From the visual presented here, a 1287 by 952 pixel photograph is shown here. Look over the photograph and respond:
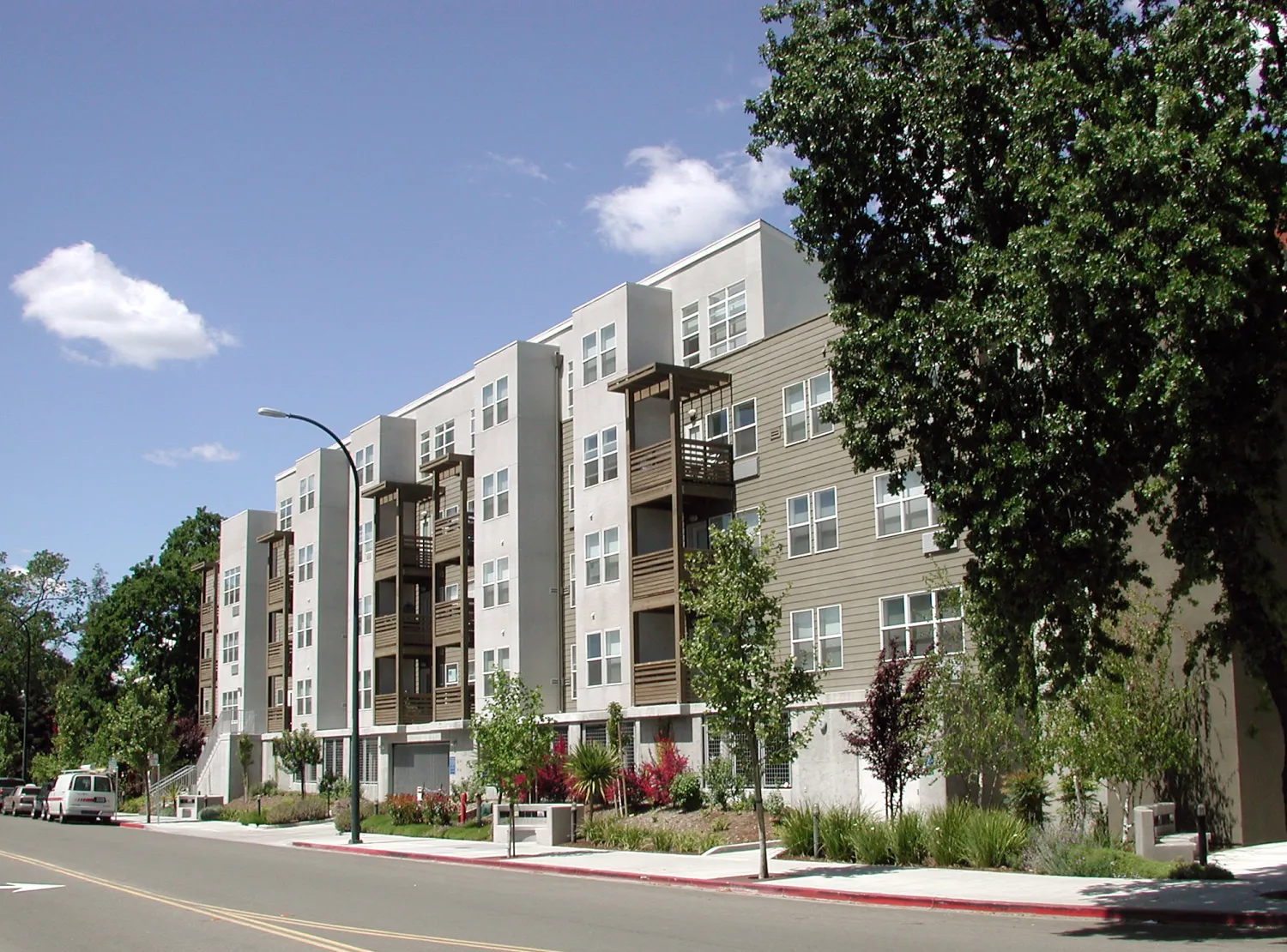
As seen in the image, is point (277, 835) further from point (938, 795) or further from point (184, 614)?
point (184, 614)

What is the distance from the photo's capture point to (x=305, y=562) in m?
58.7

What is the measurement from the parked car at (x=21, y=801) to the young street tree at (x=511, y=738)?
37.5 m

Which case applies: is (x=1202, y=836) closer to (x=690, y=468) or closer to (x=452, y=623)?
(x=690, y=468)

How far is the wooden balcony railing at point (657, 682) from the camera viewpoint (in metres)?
34.6

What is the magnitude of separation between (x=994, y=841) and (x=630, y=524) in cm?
1747

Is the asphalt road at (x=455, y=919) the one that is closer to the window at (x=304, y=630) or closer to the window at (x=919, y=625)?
the window at (x=919, y=625)

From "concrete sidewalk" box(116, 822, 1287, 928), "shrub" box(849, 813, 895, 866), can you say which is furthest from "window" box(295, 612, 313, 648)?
"shrub" box(849, 813, 895, 866)

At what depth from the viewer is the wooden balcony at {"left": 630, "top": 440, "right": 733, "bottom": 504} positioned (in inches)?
1378

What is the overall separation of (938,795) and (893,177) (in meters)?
14.3

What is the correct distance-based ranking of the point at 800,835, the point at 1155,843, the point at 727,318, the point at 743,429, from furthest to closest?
the point at 727,318, the point at 743,429, the point at 800,835, the point at 1155,843

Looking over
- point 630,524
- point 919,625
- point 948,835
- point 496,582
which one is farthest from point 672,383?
point 948,835

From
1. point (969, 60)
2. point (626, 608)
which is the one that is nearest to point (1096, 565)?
point (969, 60)

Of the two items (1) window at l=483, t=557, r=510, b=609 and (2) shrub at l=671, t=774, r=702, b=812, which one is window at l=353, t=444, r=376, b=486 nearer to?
(1) window at l=483, t=557, r=510, b=609

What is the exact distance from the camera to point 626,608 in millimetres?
36812
